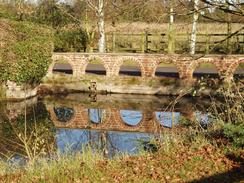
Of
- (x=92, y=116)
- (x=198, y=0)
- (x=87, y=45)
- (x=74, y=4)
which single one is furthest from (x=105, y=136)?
(x=74, y=4)

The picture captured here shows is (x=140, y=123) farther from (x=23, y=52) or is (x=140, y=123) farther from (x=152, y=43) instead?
(x=152, y=43)

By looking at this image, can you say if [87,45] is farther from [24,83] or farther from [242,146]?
[242,146]

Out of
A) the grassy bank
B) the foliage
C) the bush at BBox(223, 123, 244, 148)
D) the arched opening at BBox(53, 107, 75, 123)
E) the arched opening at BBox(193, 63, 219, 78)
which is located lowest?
the arched opening at BBox(53, 107, 75, 123)

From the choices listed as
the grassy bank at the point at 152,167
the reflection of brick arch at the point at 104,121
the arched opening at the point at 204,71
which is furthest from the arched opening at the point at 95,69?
the grassy bank at the point at 152,167

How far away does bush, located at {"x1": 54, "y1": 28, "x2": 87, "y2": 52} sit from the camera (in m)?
33.1

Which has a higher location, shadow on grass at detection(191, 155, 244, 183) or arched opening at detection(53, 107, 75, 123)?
shadow on grass at detection(191, 155, 244, 183)

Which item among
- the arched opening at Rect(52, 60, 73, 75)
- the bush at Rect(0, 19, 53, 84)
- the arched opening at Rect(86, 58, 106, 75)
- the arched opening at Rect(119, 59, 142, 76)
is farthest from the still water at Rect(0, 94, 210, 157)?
the arched opening at Rect(52, 60, 73, 75)

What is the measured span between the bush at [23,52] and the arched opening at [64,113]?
8.27 feet

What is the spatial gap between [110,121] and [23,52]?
6098mm

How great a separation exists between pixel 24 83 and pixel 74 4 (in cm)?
1324

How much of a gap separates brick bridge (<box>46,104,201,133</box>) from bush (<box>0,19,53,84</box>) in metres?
2.44

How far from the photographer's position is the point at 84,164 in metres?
8.70

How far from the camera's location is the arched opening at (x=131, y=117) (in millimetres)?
18470

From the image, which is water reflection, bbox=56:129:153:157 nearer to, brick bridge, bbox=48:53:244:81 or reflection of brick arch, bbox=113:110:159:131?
reflection of brick arch, bbox=113:110:159:131
